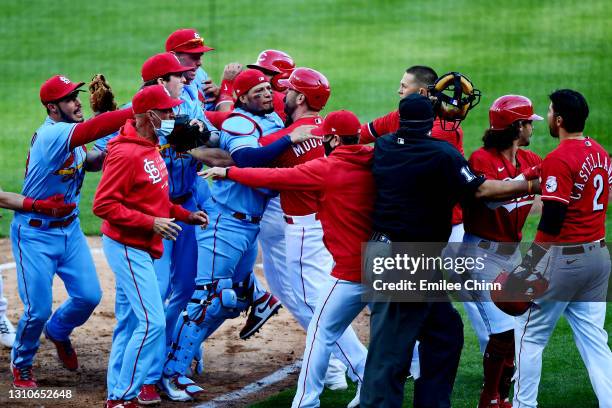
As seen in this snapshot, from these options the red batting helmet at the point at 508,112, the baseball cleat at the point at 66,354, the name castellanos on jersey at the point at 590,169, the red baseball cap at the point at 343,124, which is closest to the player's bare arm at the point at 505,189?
the name castellanos on jersey at the point at 590,169

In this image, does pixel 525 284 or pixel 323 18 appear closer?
pixel 525 284

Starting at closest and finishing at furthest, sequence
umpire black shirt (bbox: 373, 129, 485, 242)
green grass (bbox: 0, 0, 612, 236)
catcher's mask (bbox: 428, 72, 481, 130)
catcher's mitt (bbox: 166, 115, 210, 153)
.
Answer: umpire black shirt (bbox: 373, 129, 485, 242), catcher's mitt (bbox: 166, 115, 210, 153), catcher's mask (bbox: 428, 72, 481, 130), green grass (bbox: 0, 0, 612, 236)

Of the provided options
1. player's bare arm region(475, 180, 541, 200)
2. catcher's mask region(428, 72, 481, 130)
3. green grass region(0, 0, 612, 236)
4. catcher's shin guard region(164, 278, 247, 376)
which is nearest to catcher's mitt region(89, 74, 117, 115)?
catcher's shin guard region(164, 278, 247, 376)

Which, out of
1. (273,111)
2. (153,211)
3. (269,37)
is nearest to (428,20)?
(269,37)

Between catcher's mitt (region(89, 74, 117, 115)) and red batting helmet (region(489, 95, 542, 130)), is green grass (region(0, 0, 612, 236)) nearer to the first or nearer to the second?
catcher's mitt (region(89, 74, 117, 115))

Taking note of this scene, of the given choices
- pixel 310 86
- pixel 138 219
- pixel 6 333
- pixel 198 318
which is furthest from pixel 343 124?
pixel 6 333

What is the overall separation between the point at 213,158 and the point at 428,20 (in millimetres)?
11677

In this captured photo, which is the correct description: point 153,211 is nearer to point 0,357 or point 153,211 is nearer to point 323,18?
point 0,357

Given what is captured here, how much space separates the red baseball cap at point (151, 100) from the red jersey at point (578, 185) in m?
1.93

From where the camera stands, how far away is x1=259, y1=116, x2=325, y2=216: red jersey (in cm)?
626

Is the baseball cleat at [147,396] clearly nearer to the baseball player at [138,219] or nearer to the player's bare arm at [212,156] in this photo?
the baseball player at [138,219]

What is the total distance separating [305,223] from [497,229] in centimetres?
110

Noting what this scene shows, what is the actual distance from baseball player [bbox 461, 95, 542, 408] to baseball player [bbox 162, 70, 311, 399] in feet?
4.20

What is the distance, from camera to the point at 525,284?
5.34 m
